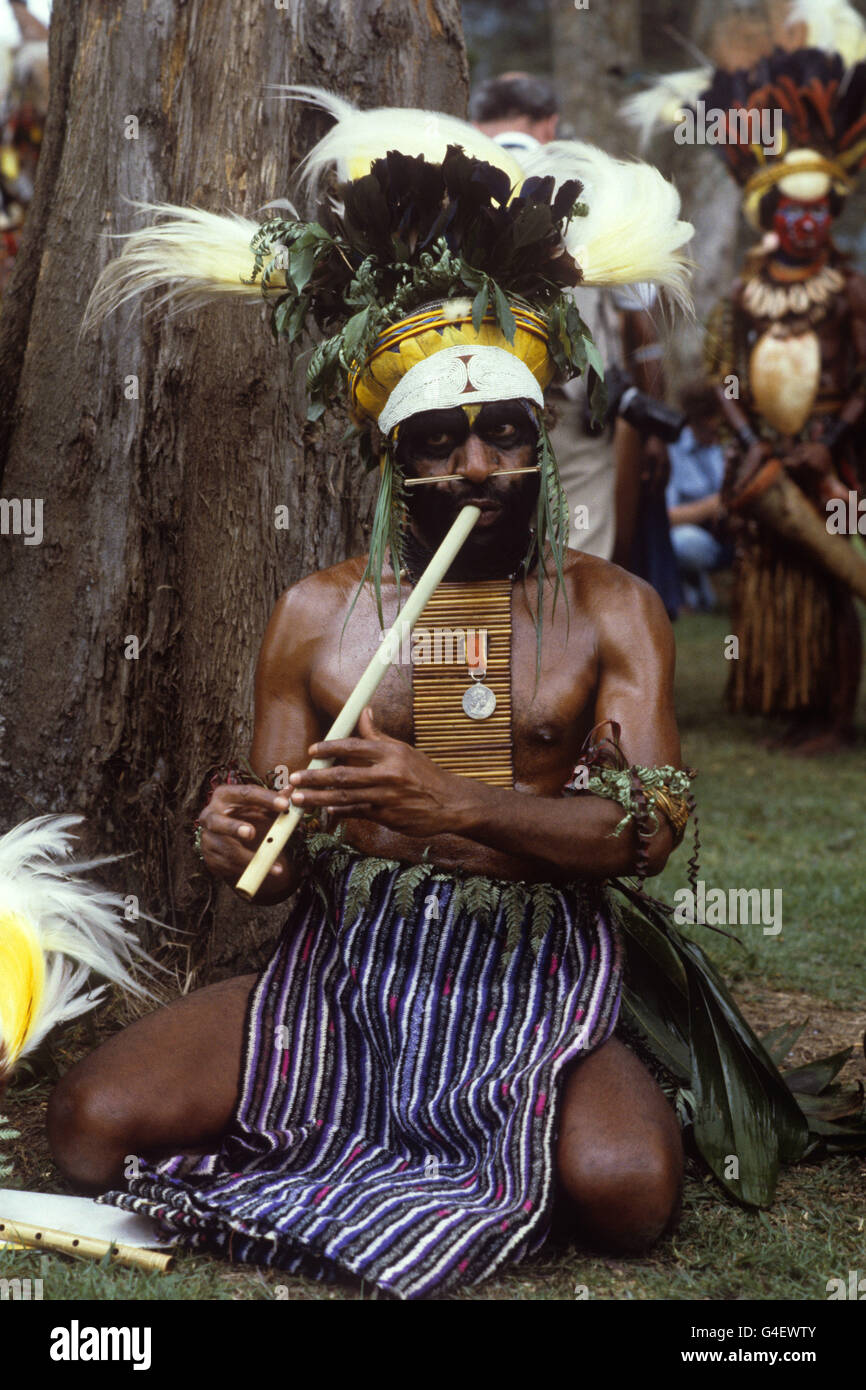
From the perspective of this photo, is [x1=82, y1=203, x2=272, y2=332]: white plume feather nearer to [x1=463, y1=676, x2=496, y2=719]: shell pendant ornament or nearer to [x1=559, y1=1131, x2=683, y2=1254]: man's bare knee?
[x1=463, y1=676, x2=496, y2=719]: shell pendant ornament

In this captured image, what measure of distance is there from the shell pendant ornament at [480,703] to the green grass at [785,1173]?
97 centimetres

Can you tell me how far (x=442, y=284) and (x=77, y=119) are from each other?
1457mm

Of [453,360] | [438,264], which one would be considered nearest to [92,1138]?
[453,360]

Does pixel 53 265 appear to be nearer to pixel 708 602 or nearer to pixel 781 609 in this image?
pixel 781 609

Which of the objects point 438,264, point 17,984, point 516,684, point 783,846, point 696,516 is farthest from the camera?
point 696,516

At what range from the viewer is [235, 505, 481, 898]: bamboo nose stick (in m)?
2.75

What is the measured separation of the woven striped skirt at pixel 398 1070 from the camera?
2686 millimetres

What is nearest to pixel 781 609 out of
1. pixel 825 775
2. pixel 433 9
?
pixel 825 775

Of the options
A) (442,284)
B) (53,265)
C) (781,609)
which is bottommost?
(781,609)

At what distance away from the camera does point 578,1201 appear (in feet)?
8.92

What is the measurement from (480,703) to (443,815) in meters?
0.39

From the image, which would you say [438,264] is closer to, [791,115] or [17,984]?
[17,984]

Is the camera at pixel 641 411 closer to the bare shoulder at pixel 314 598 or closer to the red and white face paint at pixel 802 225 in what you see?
the red and white face paint at pixel 802 225

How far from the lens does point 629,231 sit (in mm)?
3105
